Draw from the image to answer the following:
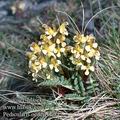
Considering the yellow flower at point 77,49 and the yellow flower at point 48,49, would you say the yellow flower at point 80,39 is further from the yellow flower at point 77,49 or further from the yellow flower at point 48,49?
the yellow flower at point 48,49

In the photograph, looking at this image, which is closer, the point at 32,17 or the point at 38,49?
the point at 38,49

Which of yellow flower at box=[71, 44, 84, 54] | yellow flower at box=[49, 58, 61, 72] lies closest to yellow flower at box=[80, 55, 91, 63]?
yellow flower at box=[71, 44, 84, 54]

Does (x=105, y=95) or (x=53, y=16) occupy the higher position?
(x=53, y=16)

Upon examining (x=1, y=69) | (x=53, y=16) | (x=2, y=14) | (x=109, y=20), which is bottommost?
(x=1, y=69)

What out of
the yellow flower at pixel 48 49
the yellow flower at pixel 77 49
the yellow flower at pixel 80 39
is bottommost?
the yellow flower at pixel 77 49

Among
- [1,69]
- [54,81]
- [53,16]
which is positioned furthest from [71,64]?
[53,16]

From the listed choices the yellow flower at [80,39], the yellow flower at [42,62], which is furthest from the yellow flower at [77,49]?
the yellow flower at [42,62]

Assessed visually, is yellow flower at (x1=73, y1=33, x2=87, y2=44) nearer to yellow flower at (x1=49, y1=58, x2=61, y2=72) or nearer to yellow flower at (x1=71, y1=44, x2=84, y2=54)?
yellow flower at (x1=71, y1=44, x2=84, y2=54)

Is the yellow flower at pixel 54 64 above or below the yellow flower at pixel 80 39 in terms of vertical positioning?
below

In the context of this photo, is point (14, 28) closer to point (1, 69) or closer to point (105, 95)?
point (1, 69)

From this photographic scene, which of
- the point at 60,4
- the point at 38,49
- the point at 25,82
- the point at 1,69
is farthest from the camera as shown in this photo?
the point at 60,4

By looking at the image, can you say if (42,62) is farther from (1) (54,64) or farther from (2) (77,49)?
(2) (77,49)
